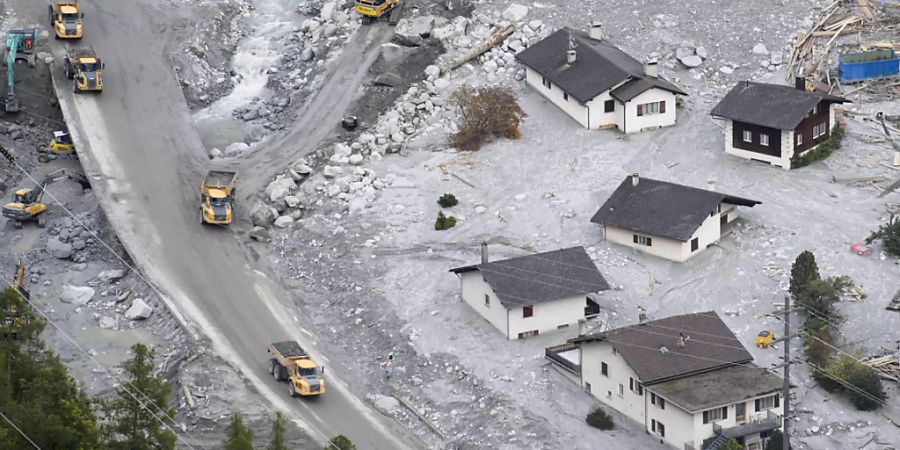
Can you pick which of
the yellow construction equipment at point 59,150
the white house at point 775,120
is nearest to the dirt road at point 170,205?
the yellow construction equipment at point 59,150

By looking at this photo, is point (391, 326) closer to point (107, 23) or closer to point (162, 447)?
point (162, 447)

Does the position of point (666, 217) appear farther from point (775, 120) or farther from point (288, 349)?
point (288, 349)

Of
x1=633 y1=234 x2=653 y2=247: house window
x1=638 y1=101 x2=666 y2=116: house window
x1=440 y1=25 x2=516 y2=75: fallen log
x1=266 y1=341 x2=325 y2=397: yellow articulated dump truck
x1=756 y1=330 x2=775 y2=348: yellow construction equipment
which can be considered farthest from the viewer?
x1=440 y1=25 x2=516 y2=75: fallen log

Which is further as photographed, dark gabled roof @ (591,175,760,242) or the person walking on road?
dark gabled roof @ (591,175,760,242)

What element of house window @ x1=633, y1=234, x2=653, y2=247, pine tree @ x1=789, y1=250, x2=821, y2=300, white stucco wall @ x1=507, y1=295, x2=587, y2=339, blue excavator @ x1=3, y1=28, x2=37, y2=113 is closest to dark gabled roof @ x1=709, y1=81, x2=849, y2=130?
house window @ x1=633, y1=234, x2=653, y2=247

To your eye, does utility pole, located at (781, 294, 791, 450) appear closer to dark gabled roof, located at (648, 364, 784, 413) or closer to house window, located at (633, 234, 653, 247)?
dark gabled roof, located at (648, 364, 784, 413)

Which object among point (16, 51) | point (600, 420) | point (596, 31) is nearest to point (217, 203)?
point (16, 51)
